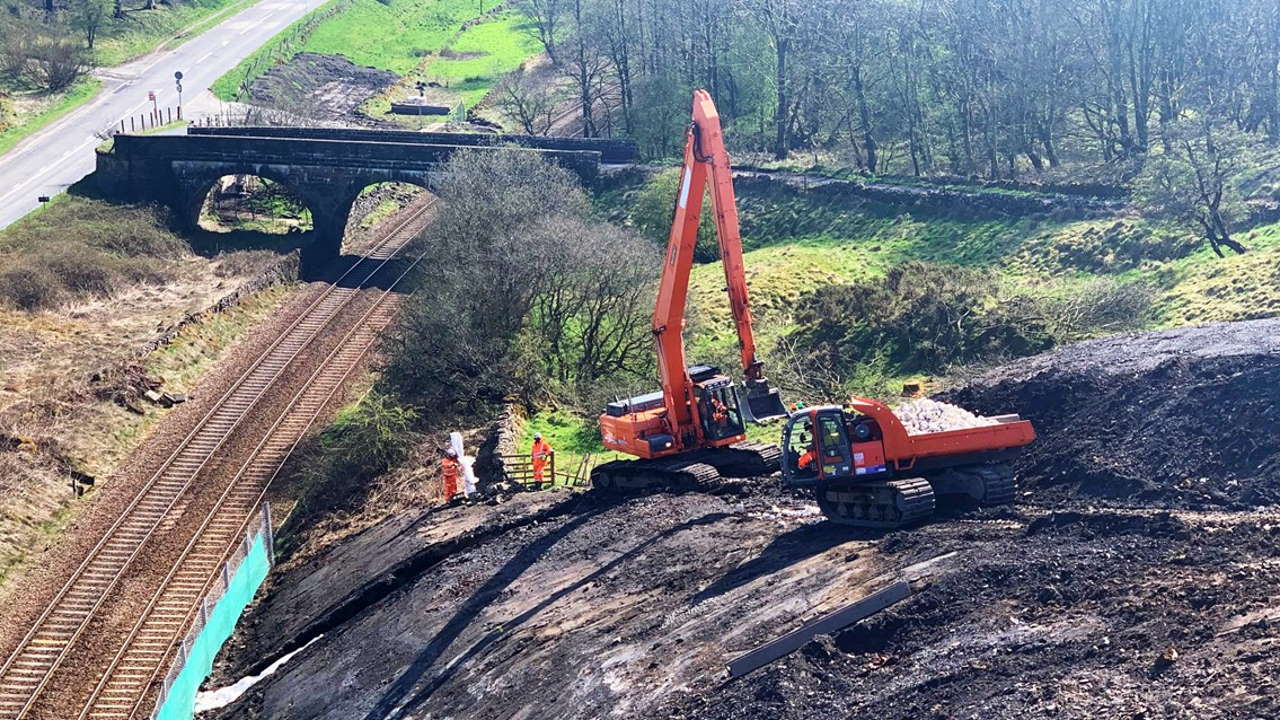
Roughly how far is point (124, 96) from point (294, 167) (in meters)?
25.7

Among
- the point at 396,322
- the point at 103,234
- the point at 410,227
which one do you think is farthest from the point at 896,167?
the point at 103,234

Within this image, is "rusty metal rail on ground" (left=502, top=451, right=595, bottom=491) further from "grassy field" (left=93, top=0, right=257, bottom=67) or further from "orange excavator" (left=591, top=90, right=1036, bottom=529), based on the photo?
"grassy field" (left=93, top=0, right=257, bottom=67)

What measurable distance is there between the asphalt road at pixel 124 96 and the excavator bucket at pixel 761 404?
147ft

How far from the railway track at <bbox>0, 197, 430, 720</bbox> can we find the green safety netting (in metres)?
1.51

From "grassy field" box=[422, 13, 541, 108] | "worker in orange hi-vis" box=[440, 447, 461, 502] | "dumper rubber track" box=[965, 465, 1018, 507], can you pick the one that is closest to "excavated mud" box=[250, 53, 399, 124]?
"grassy field" box=[422, 13, 541, 108]

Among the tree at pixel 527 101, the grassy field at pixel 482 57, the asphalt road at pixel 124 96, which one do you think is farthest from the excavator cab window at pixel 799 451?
the grassy field at pixel 482 57

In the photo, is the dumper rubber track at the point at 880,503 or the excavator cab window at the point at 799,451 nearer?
the dumper rubber track at the point at 880,503

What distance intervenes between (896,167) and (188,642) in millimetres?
43646

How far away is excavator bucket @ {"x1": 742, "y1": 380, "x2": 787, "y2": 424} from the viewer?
25578 millimetres

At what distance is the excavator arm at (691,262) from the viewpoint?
84.2ft

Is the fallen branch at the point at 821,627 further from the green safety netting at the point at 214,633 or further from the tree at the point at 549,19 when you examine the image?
the tree at the point at 549,19

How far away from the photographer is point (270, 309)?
2020 inches

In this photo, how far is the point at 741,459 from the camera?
28.1 meters

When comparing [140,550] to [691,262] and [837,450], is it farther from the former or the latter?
[837,450]
